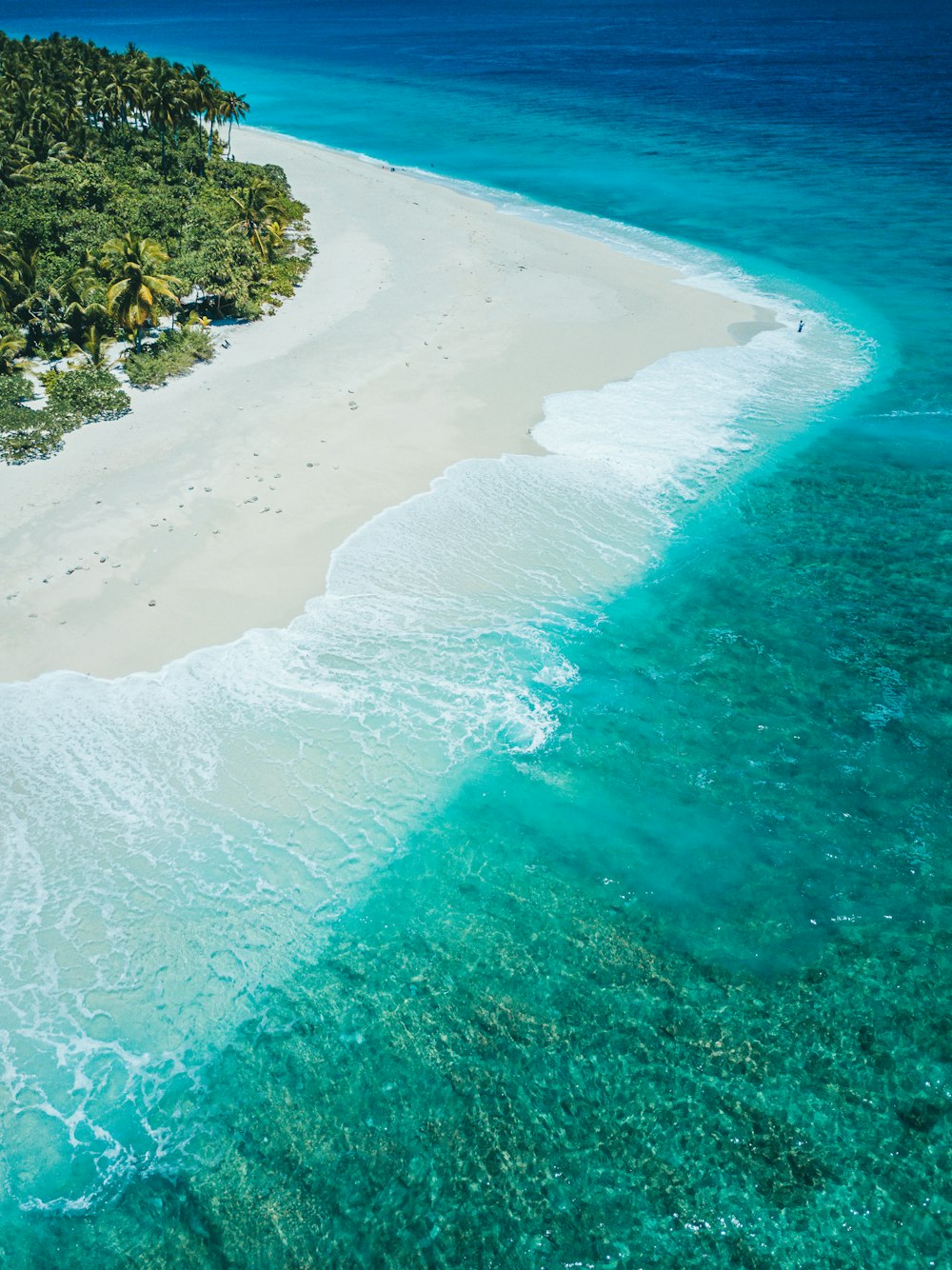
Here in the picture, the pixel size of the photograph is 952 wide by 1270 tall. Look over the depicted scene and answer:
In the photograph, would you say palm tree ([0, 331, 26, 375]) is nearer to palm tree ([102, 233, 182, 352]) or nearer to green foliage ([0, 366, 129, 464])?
green foliage ([0, 366, 129, 464])

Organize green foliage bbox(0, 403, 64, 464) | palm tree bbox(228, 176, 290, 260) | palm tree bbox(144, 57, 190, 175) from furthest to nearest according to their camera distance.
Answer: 1. palm tree bbox(144, 57, 190, 175)
2. palm tree bbox(228, 176, 290, 260)
3. green foliage bbox(0, 403, 64, 464)

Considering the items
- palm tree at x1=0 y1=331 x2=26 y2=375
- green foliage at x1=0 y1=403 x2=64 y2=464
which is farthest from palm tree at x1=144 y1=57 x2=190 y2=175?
green foliage at x1=0 y1=403 x2=64 y2=464

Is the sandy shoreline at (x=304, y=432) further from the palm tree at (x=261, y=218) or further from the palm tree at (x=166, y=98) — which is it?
the palm tree at (x=166, y=98)

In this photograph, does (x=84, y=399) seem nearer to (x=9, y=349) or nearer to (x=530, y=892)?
(x=9, y=349)

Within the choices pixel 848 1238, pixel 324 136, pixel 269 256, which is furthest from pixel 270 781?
pixel 324 136

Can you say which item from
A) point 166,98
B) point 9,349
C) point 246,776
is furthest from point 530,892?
point 166,98
